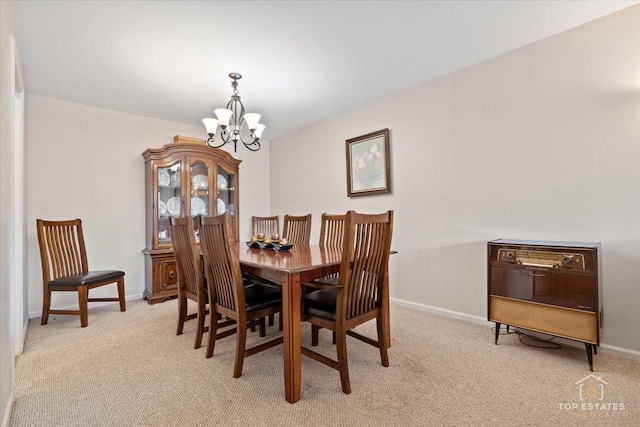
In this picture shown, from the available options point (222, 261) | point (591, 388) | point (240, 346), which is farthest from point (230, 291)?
point (591, 388)

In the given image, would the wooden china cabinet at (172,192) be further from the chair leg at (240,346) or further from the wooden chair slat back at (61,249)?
the chair leg at (240,346)

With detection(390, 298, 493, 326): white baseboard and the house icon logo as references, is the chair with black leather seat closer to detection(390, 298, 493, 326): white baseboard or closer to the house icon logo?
detection(390, 298, 493, 326): white baseboard

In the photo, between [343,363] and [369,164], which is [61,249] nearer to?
[343,363]

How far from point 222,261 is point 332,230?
4.06ft

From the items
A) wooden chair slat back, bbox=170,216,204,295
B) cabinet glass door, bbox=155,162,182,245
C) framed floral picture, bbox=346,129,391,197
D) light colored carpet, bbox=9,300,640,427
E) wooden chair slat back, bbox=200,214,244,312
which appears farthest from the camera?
cabinet glass door, bbox=155,162,182,245

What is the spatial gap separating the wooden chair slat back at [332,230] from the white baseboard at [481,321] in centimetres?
109

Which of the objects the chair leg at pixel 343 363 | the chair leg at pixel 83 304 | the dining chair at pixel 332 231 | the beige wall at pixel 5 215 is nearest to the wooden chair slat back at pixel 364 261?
the chair leg at pixel 343 363

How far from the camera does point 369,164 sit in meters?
3.49

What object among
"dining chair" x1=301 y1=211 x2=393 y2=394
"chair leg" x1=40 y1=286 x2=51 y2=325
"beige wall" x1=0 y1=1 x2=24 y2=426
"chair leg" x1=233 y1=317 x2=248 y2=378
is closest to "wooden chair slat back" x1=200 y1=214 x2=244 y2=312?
"chair leg" x1=233 y1=317 x2=248 y2=378

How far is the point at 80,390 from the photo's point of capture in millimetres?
1707

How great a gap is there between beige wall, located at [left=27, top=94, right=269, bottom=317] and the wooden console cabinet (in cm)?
389

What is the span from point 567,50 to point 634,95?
55 centimetres

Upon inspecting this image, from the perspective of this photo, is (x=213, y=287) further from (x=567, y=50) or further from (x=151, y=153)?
(x=567, y=50)

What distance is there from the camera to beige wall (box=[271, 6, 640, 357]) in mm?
1992
